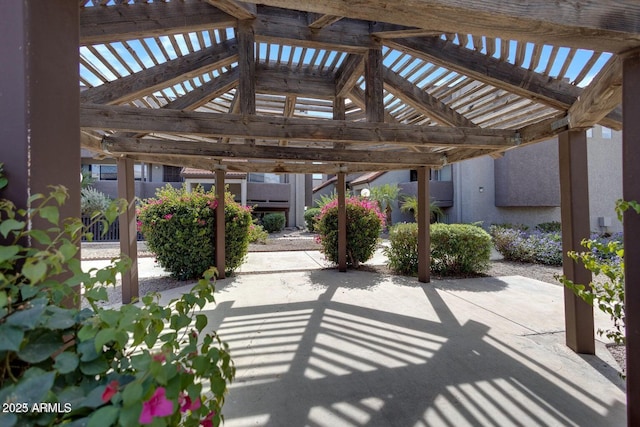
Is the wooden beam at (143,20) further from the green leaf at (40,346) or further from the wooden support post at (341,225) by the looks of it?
the wooden support post at (341,225)

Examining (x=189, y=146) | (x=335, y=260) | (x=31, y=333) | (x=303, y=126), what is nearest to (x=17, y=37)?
(x=31, y=333)

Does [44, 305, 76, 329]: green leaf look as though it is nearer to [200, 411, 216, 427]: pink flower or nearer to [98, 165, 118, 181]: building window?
[200, 411, 216, 427]: pink flower

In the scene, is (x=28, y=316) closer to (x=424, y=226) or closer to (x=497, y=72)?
(x=497, y=72)

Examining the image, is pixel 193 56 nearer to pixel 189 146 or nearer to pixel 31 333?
pixel 189 146

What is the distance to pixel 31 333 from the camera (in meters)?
0.72

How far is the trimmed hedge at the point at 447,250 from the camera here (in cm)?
675

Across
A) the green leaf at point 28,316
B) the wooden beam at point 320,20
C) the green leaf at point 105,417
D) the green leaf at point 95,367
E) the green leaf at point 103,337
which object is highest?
the wooden beam at point 320,20

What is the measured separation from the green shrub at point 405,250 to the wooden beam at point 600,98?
4223 mm

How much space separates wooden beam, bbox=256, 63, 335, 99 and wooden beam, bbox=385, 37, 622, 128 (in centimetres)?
139

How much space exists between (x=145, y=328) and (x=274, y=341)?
110 inches

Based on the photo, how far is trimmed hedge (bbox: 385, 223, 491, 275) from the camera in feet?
22.1

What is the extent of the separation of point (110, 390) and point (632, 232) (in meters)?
2.48

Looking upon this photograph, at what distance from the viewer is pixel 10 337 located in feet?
2.12

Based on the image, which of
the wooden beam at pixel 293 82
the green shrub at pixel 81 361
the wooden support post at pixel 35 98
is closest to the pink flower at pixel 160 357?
the green shrub at pixel 81 361
